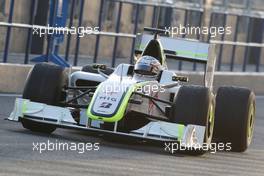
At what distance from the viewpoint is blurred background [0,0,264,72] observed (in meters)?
20.9

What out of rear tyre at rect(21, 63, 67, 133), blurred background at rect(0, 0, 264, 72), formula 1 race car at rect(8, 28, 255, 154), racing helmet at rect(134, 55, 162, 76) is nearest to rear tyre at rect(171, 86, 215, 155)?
formula 1 race car at rect(8, 28, 255, 154)

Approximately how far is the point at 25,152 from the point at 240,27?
61.0ft

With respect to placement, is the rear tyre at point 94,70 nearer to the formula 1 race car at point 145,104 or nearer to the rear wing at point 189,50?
the formula 1 race car at point 145,104

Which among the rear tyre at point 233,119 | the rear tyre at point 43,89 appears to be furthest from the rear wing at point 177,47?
the rear tyre at point 43,89

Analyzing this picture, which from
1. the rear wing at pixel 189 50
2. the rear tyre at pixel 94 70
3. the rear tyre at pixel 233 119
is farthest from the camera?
the rear tyre at pixel 94 70

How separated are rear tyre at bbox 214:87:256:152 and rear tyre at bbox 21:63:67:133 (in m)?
1.88

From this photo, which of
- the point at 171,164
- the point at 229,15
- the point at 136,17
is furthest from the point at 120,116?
the point at 229,15

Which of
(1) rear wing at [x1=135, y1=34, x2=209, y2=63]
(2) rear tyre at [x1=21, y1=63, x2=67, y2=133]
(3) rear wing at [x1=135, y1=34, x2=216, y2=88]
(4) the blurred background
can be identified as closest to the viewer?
(2) rear tyre at [x1=21, y1=63, x2=67, y2=133]

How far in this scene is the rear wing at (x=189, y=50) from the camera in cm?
1355

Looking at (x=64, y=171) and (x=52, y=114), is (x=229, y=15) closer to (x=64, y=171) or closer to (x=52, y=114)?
(x=52, y=114)

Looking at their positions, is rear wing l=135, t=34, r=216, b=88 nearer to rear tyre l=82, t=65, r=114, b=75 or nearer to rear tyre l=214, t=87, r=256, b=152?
rear tyre l=82, t=65, r=114, b=75

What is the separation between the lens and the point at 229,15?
2705 cm

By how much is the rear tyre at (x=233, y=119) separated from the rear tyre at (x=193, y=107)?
791 mm

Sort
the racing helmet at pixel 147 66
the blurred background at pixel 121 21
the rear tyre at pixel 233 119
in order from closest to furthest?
the rear tyre at pixel 233 119, the racing helmet at pixel 147 66, the blurred background at pixel 121 21
